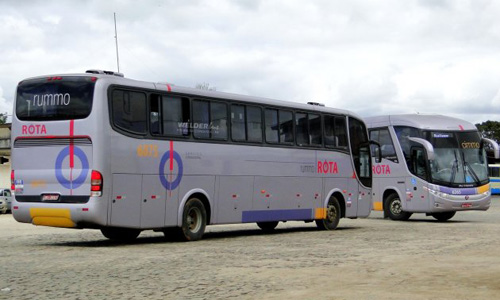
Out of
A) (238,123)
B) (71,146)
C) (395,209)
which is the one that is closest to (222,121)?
(238,123)

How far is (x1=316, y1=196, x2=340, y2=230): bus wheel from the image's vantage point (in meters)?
25.7

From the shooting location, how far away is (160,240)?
2086 centimetres

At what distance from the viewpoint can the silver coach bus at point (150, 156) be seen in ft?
58.4

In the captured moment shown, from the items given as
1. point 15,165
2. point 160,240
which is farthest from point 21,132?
point 160,240

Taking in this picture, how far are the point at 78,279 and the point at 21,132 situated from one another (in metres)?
7.47

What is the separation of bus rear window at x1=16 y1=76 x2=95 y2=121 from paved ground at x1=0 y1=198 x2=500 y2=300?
8.84 feet

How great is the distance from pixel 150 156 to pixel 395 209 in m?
16.0

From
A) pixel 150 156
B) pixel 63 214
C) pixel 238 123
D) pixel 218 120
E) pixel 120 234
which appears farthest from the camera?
pixel 238 123

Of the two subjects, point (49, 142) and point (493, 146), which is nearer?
point (49, 142)

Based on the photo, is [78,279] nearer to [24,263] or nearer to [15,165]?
[24,263]

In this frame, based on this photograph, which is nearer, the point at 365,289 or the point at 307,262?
the point at 365,289

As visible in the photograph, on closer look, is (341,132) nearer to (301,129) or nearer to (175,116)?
(301,129)

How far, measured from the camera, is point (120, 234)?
2080cm

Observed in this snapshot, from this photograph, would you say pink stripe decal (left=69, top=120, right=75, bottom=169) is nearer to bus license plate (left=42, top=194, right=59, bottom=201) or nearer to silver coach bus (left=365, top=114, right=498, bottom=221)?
bus license plate (left=42, top=194, right=59, bottom=201)
